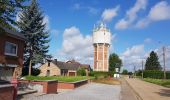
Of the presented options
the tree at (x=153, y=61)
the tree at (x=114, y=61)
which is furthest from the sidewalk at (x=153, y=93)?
the tree at (x=114, y=61)

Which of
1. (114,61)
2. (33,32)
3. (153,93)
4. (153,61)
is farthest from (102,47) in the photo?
(153,93)

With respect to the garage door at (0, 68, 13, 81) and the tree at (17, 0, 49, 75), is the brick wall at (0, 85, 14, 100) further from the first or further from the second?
the tree at (17, 0, 49, 75)

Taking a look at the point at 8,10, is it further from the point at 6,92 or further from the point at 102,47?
the point at 102,47

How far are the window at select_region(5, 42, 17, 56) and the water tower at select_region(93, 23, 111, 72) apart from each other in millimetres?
79768

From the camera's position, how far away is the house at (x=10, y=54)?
28141 mm

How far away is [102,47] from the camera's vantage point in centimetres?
11006

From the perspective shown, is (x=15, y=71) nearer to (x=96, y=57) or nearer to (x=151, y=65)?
(x=96, y=57)

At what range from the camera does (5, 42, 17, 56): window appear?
2915 centimetres

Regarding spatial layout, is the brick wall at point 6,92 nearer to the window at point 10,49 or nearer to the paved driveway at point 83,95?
the paved driveway at point 83,95

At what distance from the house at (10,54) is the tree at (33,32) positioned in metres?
15.8

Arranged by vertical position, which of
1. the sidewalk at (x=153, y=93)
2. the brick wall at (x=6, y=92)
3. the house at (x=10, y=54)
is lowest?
the sidewalk at (x=153, y=93)

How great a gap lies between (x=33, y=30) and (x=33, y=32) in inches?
12.9

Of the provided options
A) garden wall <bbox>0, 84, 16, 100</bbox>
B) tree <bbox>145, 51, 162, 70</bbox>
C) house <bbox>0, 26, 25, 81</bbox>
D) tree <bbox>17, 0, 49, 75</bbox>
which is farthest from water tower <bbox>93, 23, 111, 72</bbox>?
garden wall <bbox>0, 84, 16, 100</bbox>

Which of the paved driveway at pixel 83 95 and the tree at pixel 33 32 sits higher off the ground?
the tree at pixel 33 32
